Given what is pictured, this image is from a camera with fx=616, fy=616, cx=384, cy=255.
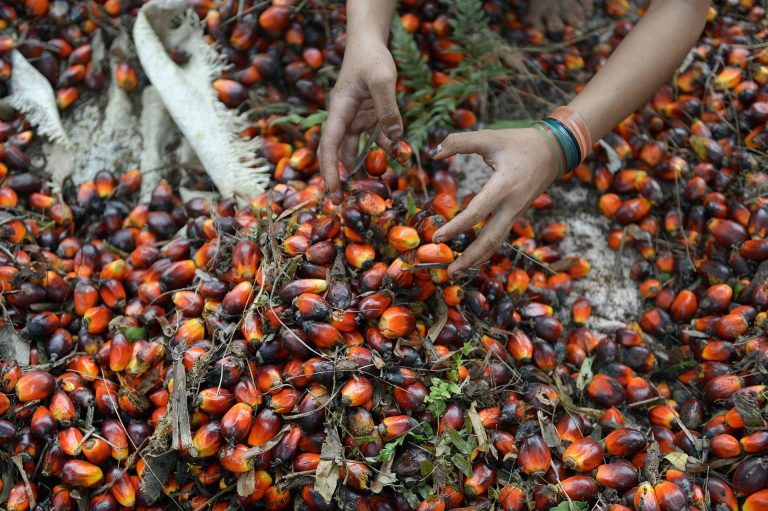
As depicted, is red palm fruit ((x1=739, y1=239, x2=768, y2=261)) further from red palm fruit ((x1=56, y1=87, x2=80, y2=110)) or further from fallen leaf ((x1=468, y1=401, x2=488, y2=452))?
red palm fruit ((x1=56, y1=87, x2=80, y2=110))

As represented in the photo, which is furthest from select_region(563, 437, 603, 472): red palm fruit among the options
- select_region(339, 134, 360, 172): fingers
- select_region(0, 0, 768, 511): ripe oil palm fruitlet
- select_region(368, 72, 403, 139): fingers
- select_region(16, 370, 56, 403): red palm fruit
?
select_region(16, 370, 56, 403): red palm fruit

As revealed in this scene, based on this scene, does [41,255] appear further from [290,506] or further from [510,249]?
[510,249]

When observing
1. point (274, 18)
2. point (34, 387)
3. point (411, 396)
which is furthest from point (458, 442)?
point (274, 18)

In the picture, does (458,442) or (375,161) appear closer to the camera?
(458,442)

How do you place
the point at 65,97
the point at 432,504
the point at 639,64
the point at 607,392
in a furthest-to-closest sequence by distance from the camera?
the point at 65,97 < the point at 607,392 < the point at 639,64 < the point at 432,504

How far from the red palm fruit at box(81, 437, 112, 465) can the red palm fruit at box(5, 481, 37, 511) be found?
193 millimetres

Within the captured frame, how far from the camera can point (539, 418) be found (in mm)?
2020

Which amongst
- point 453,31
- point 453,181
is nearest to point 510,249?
point 453,181

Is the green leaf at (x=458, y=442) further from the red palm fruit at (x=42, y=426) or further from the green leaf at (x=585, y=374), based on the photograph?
the red palm fruit at (x=42, y=426)

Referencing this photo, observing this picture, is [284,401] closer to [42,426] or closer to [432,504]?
[432,504]

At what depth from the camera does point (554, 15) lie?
10.8 feet

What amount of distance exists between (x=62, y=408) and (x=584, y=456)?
1700mm

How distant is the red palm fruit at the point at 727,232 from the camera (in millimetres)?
2496

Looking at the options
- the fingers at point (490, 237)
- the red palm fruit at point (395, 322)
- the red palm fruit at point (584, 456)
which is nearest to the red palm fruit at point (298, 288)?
the red palm fruit at point (395, 322)
